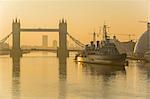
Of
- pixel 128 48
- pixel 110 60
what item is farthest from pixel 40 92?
pixel 128 48

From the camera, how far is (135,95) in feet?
38.3

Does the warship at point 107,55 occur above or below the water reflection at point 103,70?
above

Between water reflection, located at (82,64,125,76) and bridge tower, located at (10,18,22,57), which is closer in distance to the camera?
water reflection, located at (82,64,125,76)

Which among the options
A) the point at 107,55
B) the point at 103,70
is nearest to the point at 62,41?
the point at 107,55

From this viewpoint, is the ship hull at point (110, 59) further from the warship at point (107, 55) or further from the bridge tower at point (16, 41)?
the bridge tower at point (16, 41)

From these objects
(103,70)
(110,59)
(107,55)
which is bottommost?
(103,70)

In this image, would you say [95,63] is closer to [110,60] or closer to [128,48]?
[110,60]

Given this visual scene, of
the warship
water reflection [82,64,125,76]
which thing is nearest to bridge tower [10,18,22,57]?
the warship

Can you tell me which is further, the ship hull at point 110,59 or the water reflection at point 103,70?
the ship hull at point 110,59

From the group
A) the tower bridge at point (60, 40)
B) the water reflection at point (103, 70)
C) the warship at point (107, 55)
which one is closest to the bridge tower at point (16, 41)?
the tower bridge at point (60, 40)

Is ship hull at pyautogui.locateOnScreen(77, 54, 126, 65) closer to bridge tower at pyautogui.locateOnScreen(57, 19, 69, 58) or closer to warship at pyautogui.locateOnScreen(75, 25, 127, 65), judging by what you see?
warship at pyautogui.locateOnScreen(75, 25, 127, 65)

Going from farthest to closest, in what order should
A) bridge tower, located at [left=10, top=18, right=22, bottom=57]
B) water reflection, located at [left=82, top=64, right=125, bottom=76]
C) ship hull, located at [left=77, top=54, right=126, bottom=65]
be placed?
bridge tower, located at [left=10, top=18, right=22, bottom=57] < ship hull, located at [left=77, top=54, right=126, bottom=65] < water reflection, located at [left=82, top=64, right=125, bottom=76]

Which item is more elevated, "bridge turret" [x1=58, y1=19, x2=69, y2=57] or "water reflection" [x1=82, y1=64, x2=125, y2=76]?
"bridge turret" [x1=58, y1=19, x2=69, y2=57]

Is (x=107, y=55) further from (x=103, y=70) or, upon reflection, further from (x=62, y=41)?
(x=62, y=41)
